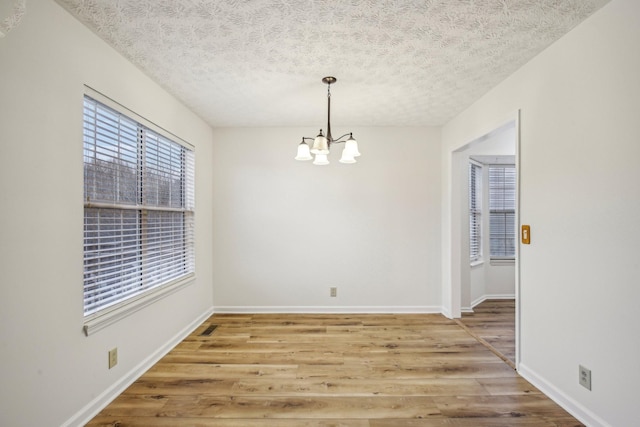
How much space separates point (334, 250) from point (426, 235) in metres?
1.27

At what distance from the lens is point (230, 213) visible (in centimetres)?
399

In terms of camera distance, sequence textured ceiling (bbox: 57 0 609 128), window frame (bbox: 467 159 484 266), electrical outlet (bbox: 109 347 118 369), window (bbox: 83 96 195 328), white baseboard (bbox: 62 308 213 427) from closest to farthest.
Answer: textured ceiling (bbox: 57 0 609 128), white baseboard (bbox: 62 308 213 427), window (bbox: 83 96 195 328), electrical outlet (bbox: 109 347 118 369), window frame (bbox: 467 159 484 266)

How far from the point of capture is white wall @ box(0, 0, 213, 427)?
143cm

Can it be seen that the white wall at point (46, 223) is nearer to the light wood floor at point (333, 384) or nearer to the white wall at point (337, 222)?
the light wood floor at point (333, 384)

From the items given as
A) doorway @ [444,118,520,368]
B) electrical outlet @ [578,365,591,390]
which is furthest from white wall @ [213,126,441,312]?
electrical outlet @ [578,365,591,390]

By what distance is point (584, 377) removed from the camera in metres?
1.84

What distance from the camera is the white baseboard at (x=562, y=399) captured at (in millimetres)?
1785

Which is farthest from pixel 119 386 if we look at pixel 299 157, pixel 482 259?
pixel 482 259

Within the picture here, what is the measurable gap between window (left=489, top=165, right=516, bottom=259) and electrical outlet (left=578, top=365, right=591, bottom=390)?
3041mm

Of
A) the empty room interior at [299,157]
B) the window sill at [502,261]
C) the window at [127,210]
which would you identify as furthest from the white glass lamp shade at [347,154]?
the window sill at [502,261]

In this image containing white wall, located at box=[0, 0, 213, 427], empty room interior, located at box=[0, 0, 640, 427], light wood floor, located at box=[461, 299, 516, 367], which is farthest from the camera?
light wood floor, located at box=[461, 299, 516, 367]

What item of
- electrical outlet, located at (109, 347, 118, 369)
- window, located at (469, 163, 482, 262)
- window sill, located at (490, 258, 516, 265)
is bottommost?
electrical outlet, located at (109, 347, 118, 369)

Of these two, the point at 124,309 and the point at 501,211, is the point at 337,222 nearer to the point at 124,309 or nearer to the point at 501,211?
the point at 124,309

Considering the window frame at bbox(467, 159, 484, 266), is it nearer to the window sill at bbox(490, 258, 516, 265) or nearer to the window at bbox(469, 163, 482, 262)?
the window at bbox(469, 163, 482, 262)
